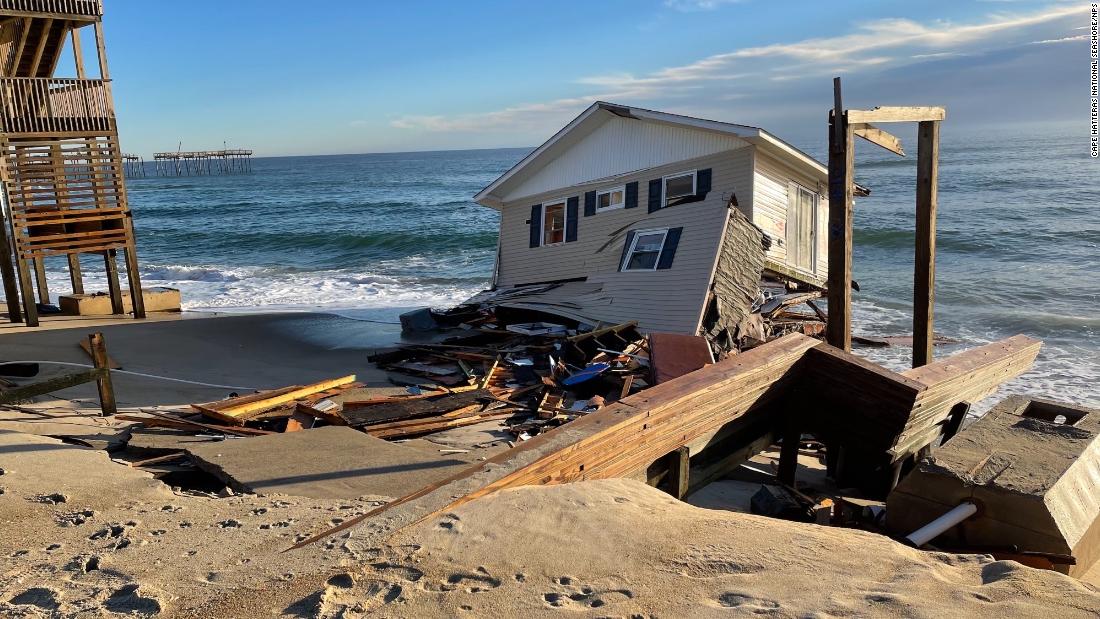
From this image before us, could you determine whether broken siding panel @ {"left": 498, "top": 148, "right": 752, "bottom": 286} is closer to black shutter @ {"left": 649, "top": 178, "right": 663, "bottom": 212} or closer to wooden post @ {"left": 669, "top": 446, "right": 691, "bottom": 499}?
black shutter @ {"left": 649, "top": 178, "right": 663, "bottom": 212}

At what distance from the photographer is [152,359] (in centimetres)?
1479

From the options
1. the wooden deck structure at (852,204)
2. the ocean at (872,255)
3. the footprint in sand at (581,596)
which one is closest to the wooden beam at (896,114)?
the wooden deck structure at (852,204)

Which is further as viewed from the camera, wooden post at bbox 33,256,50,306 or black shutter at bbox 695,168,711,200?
wooden post at bbox 33,256,50,306

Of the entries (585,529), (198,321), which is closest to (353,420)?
(585,529)

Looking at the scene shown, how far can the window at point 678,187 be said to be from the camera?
Answer: 54.6 feet

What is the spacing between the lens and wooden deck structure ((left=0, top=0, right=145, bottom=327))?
17625mm

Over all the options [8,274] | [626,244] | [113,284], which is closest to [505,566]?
[626,244]

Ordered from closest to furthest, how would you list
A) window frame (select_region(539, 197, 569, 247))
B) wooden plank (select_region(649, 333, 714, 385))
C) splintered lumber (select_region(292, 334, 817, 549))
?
1. splintered lumber (select_region(292, 334, 817, 549))
2. wooden plank (select_region(649, 333, 714, 385))
3. window frame (select_region(539, 197, 569, 247))

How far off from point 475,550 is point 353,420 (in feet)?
19.5

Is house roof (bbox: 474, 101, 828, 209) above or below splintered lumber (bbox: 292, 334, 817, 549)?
above

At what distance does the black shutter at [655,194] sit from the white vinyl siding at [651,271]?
12 centimetres

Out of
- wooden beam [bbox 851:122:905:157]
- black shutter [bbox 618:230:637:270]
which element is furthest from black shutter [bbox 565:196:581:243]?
wooden beam [bbox 851:122:905:157]

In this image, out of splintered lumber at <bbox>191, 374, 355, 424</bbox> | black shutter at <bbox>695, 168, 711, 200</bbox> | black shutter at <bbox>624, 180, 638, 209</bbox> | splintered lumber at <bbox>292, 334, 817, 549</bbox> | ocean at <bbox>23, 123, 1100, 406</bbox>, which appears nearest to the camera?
splintered lumber at <bbox>292, 334, 817, 549</bbox>

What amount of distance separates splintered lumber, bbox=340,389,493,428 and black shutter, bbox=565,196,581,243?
8.26 metres
